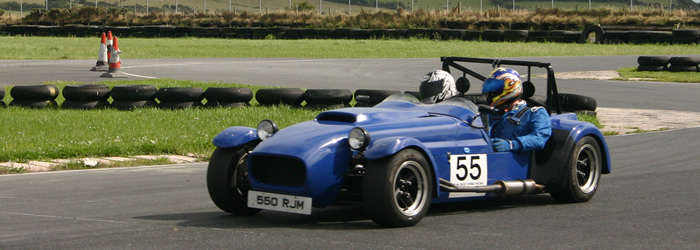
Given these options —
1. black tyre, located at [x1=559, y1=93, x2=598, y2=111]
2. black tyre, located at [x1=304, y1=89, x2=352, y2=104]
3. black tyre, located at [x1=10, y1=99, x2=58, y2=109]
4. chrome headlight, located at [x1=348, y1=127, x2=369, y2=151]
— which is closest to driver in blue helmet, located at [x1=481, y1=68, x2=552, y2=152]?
chrome headlight, located at [x1=348, y1=127, x2=369, y2=151]

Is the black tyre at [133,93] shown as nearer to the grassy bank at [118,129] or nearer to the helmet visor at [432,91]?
the grassy bank at [118,129]

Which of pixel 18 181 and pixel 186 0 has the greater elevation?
pixel 186 0

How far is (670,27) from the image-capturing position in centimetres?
3978

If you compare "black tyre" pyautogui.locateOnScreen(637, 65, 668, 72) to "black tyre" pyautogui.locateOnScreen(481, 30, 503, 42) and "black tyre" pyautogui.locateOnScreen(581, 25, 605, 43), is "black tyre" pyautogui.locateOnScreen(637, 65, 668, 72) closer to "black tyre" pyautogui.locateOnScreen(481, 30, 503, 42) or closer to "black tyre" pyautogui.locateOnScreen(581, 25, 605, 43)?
"black tyre" pyautogui.locateOnScreen(581, 25, 605, 43)

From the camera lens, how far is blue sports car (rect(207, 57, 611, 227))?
5762mm

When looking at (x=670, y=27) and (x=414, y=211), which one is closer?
(x=414, y=211)

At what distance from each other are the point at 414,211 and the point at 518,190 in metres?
1.13

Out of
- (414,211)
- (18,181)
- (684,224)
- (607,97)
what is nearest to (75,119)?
(18,181)

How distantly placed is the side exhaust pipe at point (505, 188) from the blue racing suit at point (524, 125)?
0.89 feet

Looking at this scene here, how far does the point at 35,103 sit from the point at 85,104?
75cm

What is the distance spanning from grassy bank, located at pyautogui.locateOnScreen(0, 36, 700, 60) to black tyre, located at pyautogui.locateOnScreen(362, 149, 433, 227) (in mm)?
22269

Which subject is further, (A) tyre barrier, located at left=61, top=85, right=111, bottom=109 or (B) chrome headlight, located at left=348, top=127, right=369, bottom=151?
(A) tyre barrier, located at left=61, top=85, right=111, bottom=109

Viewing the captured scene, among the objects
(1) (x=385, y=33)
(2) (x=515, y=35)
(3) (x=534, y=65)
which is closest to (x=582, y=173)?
(3) (x=534, y=65)

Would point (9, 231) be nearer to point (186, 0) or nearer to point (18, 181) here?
point (18, 181)
